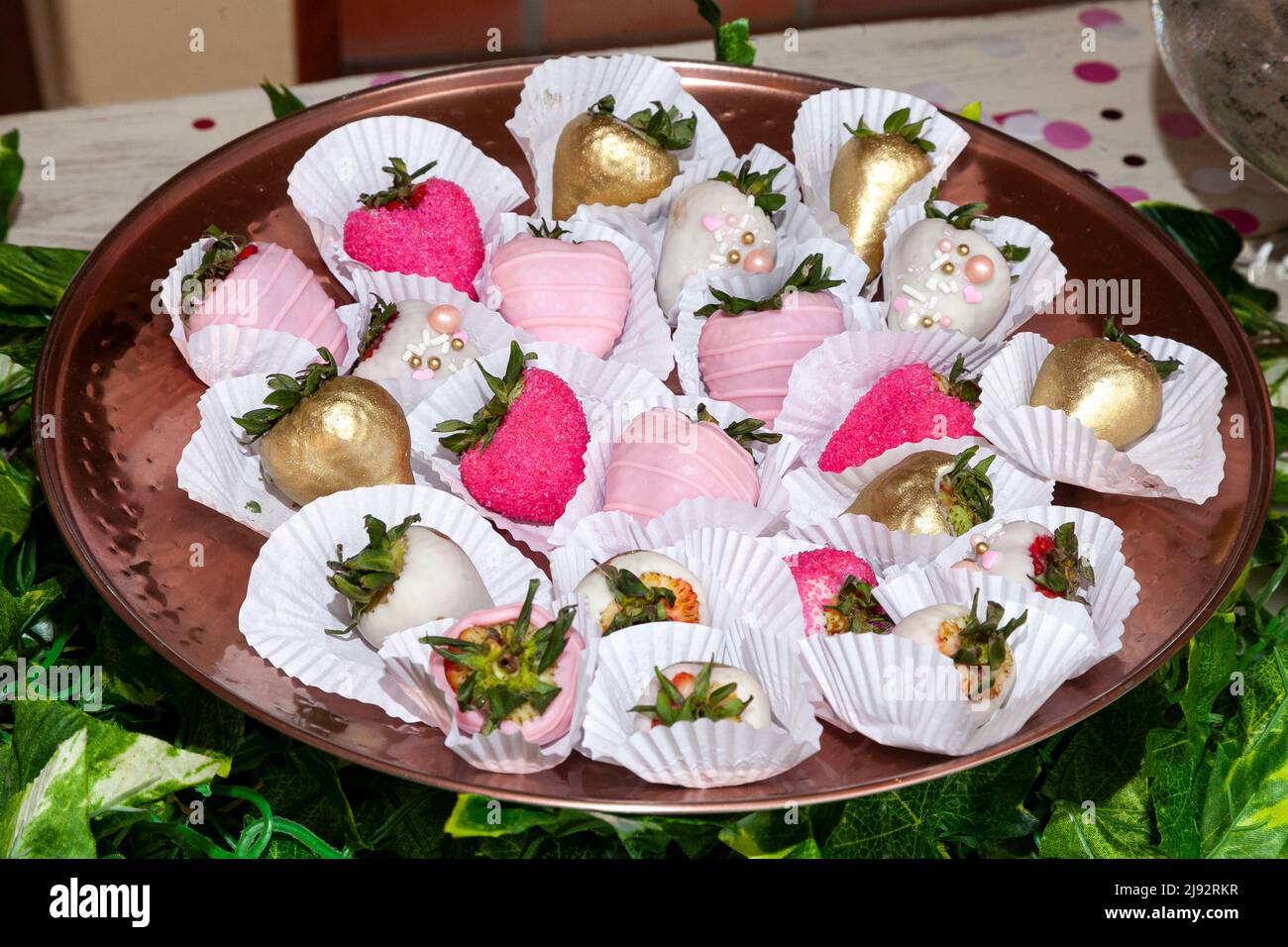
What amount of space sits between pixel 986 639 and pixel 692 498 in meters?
0.23

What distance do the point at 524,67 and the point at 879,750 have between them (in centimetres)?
82

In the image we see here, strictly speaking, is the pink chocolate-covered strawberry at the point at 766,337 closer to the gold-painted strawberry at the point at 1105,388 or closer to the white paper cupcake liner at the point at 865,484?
the white paper cupcake liner at the point at 865,484

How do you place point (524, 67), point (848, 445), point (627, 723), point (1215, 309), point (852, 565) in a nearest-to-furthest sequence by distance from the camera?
point (627, 723)
point (852, 565)
point (848, 445)
point (1215, 309)
point (524, 67)

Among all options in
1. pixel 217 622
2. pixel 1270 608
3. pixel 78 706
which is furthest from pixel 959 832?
pixel 78 706

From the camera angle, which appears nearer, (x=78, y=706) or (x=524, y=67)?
(x=78, y=706)

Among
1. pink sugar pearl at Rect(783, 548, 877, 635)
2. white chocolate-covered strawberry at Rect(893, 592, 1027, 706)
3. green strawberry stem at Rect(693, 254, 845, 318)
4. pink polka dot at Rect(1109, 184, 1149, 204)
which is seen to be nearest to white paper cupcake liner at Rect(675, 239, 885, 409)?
green strawberry stem at Rect(693, 254, 845, 318)

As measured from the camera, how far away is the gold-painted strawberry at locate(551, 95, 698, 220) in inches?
46.4

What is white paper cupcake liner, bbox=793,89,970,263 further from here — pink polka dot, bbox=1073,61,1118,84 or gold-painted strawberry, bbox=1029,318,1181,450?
pink polka dot, bbox=1073,61,1118,84

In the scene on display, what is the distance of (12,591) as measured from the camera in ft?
3.66

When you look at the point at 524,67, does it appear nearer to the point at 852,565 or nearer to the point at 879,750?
the point at 852,565

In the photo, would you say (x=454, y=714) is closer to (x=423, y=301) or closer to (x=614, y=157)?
(x=423, y=301)

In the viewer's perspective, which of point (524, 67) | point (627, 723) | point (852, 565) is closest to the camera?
point (627, 723)

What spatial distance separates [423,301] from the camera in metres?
1.10

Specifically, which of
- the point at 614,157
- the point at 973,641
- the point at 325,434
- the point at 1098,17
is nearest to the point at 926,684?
the point at 973,641
